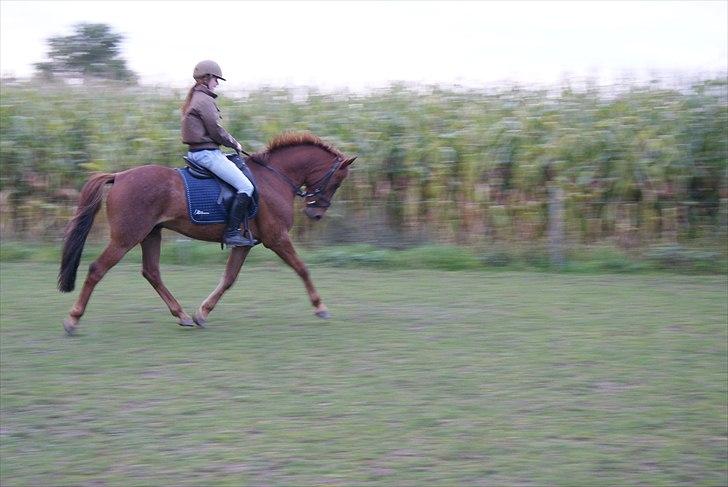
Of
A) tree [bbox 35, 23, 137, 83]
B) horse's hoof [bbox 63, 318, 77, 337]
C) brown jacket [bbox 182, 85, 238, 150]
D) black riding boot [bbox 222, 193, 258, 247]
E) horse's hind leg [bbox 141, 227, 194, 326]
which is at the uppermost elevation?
tree [bbox 35, 23, 137, 83]

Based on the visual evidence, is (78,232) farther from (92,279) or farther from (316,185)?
(316,185)

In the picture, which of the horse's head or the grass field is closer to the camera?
the grass field

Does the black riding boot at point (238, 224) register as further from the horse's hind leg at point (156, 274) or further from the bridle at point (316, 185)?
the horse's hind leg at point (156, 274)

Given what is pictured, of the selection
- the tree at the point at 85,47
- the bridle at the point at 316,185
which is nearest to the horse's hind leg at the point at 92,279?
the bridle at the point at 316,185

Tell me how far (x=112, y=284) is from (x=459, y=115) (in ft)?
20.7

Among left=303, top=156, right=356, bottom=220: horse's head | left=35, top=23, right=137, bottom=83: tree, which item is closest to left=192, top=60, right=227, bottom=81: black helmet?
left=303, top=156, right=356, bottom=220: horse's head

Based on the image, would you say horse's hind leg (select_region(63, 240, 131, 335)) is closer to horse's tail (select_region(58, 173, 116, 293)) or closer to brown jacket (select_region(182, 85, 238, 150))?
horse's tail (select_region(58, 173, 116, 293))

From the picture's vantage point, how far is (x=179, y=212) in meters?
8.85

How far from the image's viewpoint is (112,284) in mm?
11703

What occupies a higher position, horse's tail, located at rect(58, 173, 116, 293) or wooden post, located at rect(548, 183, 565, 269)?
horse's tail, located at rect(58, 173, 116, 293)

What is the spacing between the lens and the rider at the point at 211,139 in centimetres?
868

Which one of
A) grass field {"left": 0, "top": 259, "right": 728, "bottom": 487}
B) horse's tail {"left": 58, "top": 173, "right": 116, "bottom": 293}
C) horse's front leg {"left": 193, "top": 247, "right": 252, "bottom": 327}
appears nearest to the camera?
Result: grass field {"left": 0, "top": 259, "right": 728, "bottom": 487}

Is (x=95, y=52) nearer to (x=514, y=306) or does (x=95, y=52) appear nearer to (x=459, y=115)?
(x=459, y=115)

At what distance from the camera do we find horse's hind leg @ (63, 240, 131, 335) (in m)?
8.54
